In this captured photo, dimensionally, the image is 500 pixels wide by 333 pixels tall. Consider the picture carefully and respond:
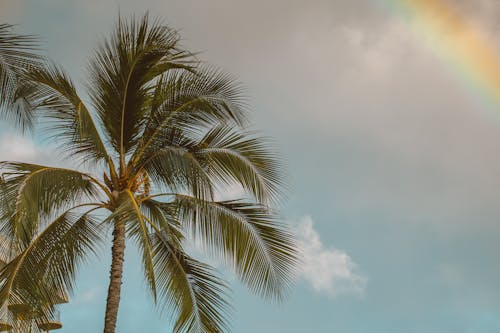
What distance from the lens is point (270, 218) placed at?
13227mm

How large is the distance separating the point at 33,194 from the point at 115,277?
218cm

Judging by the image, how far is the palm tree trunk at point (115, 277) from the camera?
12117 mm

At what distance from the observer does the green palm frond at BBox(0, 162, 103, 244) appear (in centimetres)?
1061

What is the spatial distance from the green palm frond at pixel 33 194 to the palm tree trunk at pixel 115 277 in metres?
0.77

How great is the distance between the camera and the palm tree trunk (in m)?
12.1

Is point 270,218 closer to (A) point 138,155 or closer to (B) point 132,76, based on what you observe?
(A) point 138,155

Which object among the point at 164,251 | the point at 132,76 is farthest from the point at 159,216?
the point at 132,76

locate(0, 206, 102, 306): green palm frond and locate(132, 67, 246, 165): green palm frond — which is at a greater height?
locate(132, 67, 246, 165): green palm frond

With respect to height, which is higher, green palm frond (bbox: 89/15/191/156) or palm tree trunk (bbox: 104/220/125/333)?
green palm frond (bbox: 89/15/191/156)

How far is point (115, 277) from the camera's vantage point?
1244cm

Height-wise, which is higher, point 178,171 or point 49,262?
point 178,171

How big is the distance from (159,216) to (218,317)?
6.57ft

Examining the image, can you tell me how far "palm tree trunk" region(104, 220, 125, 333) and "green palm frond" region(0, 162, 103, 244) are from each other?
0.77 meters

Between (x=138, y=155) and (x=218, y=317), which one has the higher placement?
(x=138, y=155)
